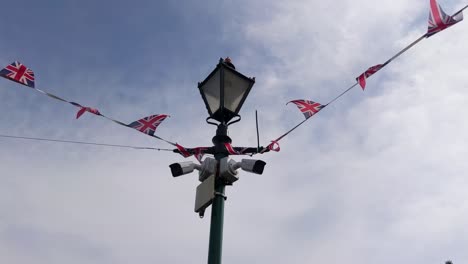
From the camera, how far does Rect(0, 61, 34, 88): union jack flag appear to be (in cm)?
671

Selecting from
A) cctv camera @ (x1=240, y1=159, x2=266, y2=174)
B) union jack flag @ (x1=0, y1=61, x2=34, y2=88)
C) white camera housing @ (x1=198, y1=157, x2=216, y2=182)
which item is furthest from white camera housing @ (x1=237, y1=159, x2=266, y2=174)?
union jack flag @ (x1=0, y1=61, x2=34, y2=88)

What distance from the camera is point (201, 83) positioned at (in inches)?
226

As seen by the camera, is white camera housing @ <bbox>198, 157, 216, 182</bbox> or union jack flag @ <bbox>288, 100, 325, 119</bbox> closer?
white camera housing @ <bbox>198, 157, 216, 182</bbox>

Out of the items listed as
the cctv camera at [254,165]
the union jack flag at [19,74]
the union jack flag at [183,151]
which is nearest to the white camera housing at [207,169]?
the cctv camera at [254,165]

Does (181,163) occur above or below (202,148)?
below

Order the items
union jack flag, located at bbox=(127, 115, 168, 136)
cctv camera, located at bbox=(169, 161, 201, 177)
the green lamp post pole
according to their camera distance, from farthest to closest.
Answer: union jack flag, located at bbox=(127, 115, 168, 136), cctv camera, located at bbox=(169, 161, 201, 177), the green lamp post pole

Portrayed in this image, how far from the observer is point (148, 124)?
22.9ft

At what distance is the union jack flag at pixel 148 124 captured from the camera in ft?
22.5

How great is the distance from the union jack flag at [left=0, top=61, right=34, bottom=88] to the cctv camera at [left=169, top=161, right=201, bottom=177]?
2.87 m

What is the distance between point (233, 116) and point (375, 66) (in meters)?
2.06

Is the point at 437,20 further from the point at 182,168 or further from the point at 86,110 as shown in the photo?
the point at 86,110

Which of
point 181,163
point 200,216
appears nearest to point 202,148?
point 181,163

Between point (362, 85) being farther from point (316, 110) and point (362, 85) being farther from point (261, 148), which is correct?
point (261, 148)

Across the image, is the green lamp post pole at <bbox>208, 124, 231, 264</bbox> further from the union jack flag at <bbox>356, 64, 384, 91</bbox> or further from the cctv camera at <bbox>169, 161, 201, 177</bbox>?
the union jack flag at <bbox>356, 64, 384, 91</bbox>
